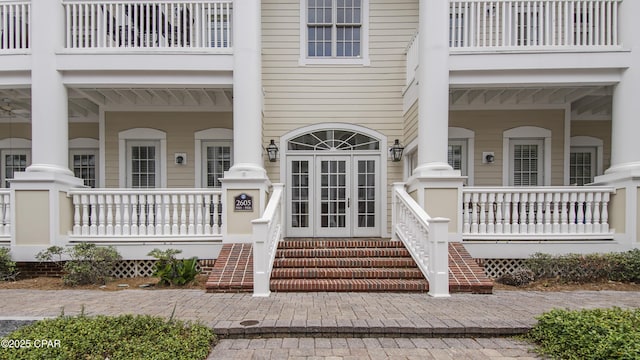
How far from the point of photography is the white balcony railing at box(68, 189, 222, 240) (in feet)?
25.4

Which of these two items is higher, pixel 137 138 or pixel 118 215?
pixel 137 138

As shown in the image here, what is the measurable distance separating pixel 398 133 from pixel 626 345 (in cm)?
685

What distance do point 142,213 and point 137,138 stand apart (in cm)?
291

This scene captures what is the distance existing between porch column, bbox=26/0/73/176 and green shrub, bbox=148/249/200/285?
106 inches

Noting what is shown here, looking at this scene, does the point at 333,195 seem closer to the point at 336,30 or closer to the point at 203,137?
the point at 203,137

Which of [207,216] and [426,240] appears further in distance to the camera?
[207,216]

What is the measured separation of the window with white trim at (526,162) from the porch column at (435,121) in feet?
10.5

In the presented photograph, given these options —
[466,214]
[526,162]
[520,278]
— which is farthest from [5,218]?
[526,162]

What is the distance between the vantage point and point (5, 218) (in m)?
7.68

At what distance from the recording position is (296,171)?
9797mm

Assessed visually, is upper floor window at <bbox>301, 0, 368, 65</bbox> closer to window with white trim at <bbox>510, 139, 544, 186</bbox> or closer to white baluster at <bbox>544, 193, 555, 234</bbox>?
window with white trim at <bbox>510, 139, 544, 186</bbox>

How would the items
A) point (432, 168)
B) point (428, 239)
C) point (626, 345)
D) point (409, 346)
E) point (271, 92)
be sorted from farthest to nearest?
point (271, 92) < point (432, 168) < point (428, 239) < point (409, 346) < point (626, 345)

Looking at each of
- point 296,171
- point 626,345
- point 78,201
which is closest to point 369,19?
point 296,171

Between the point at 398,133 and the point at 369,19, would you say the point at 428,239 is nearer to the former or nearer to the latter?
the point at 398,133
